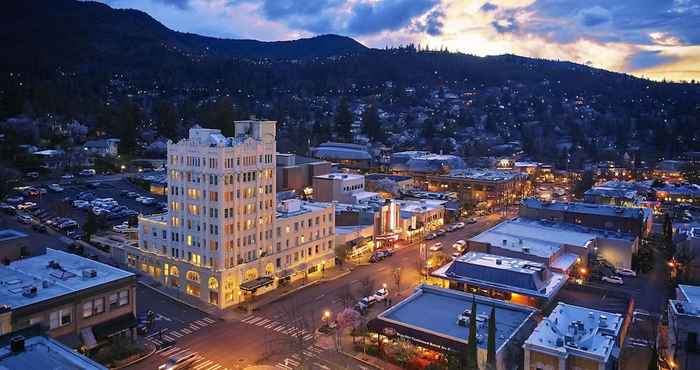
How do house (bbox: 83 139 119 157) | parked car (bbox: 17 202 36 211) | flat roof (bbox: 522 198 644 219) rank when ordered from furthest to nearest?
house (bbox: 83 139 119 157), parked car (bbox: 17 202 36 211), flat roof (bbox: 522 198 644 219)

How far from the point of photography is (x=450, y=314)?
1251 inches

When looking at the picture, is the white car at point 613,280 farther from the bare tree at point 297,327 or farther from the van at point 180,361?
the van at point 180,361

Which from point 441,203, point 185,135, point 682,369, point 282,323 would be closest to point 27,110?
point 185,135

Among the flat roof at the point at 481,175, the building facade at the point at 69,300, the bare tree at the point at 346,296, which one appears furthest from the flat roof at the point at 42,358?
the flat roof at the point at 481,175

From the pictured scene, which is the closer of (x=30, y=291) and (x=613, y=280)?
(x=30, y=291)

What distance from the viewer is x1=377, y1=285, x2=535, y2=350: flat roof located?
28.9 metres

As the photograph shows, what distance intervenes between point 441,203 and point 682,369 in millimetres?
41649

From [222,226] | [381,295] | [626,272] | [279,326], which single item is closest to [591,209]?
[626,272]

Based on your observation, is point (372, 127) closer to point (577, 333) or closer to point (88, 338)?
point (88, 338)

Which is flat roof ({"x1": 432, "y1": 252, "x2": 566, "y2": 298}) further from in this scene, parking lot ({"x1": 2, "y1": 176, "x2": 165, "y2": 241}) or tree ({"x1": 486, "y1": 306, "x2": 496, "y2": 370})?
parking lot ({"x1": 2, "y1": 176, "x2": 165, "y2": 241})

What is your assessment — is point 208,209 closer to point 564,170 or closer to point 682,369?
point 682,369

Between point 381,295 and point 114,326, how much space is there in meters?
17.7

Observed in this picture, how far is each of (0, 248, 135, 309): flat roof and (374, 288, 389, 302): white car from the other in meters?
16.4

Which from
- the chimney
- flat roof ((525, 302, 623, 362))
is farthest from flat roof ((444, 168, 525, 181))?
the chimney
